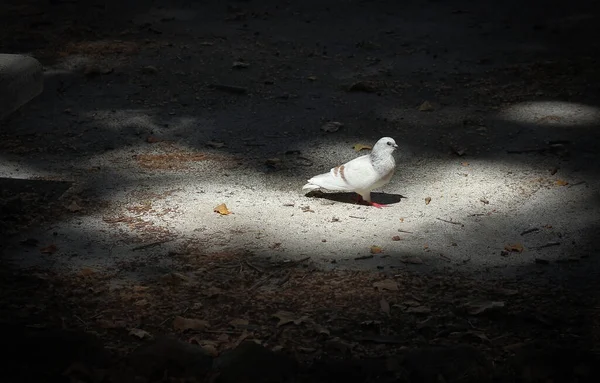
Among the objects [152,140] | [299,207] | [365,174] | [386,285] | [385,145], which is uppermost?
[385,145]

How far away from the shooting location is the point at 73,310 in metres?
3.74

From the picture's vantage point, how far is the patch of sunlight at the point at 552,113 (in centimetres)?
618

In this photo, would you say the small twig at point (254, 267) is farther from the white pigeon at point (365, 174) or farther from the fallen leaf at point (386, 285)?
the white pigeon at point (365, 174)

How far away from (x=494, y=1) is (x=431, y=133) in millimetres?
4079

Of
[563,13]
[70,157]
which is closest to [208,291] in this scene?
[70,157]

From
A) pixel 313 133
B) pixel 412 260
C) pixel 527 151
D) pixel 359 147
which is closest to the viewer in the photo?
pixel 412 260

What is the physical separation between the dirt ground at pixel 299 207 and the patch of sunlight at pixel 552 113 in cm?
3

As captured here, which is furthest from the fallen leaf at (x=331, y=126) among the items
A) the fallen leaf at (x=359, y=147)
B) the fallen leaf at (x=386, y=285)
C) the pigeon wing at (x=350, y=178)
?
the fallen leaf at (x=386, y=285)

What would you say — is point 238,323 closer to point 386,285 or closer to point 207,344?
point 207,344

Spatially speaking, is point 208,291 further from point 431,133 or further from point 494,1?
point 494,1

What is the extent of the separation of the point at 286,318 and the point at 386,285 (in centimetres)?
57

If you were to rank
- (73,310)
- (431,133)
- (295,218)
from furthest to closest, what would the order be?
(431,133) < (295,218) < (73,310)

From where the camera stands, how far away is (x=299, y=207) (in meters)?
4.88

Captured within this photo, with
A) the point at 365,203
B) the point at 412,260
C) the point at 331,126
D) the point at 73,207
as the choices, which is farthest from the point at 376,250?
the point at 331,126
